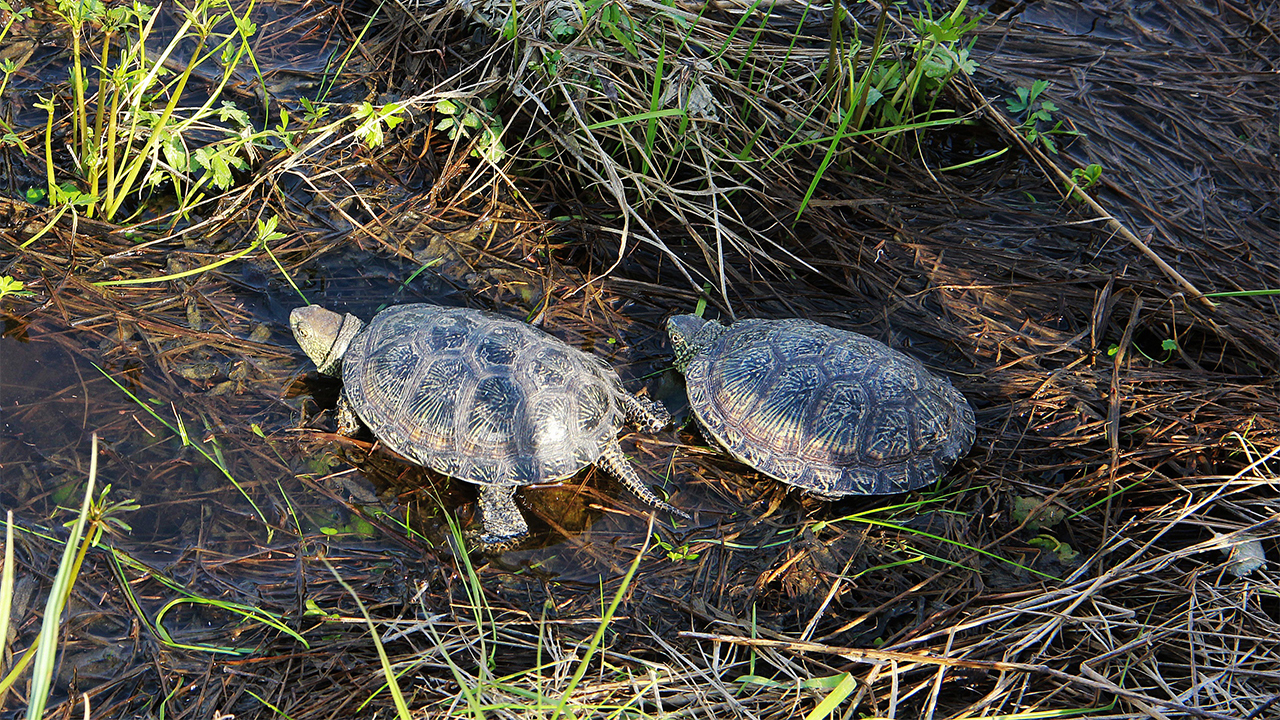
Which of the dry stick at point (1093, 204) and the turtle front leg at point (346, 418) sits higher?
the dry stick at point (1093, 204)

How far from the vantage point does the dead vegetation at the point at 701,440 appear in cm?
245

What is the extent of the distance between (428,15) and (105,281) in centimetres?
216

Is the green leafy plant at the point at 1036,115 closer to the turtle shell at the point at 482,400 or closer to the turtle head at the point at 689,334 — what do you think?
the turtle head at the point at 689,334

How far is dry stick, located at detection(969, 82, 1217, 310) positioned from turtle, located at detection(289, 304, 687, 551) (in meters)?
2.56

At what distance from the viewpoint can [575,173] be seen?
13.1 feet

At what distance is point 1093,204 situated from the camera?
3.92 meters

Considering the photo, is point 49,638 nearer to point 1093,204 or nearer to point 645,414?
point 645,414

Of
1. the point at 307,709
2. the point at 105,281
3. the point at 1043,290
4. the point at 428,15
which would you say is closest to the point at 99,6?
the point at 105,281

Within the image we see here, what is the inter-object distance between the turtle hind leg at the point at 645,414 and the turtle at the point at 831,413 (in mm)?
140

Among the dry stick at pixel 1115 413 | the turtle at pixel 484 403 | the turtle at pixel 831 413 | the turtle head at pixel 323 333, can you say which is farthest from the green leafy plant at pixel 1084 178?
the turtle head at pixel 323 333

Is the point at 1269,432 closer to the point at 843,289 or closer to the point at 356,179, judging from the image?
the point at 843,289

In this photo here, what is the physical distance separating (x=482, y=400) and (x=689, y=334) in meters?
0.93

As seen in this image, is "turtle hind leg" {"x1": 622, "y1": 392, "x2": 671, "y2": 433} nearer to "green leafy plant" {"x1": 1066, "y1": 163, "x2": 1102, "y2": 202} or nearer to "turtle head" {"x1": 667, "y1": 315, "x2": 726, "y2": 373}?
"turtle head" {"x1": 667, "y1": 315, "x2": 726, "y2": 373}

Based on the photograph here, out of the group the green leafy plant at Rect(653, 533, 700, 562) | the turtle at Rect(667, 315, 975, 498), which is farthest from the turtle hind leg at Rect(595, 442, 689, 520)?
the turtle at Rect(667, 315, 975, 498)
